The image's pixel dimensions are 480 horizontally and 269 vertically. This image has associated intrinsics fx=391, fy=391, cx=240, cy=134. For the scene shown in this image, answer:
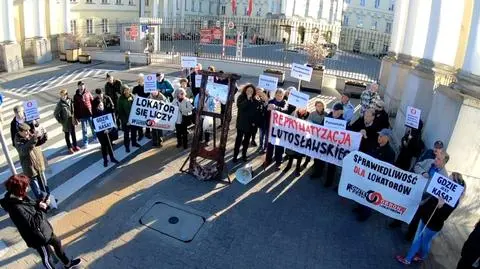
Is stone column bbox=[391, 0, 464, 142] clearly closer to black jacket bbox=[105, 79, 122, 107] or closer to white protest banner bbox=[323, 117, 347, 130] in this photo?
white protest banner bbox=[323, 117, 347, 130]

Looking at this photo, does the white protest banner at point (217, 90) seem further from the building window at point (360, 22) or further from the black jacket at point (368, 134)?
the building window at point (360, 22)

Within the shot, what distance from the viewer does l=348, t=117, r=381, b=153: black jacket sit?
28.8 ft

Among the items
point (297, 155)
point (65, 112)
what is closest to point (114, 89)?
point (65, 112)

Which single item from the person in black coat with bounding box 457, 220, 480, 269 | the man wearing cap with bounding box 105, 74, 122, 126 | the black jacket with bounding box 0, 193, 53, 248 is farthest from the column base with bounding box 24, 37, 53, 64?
the person in black coat with bounding box 457, 220, 480, 269

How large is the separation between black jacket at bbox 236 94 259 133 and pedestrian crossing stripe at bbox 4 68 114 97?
1182 centimetres

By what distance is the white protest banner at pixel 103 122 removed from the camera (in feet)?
29.7

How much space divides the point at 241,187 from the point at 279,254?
2.50 metres

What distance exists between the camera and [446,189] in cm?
627

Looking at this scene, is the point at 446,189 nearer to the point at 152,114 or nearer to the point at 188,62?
the point at 152,114

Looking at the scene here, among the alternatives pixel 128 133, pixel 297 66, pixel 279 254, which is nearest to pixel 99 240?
pixel 279 254

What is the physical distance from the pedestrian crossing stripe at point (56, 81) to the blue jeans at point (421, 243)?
54.1 feet

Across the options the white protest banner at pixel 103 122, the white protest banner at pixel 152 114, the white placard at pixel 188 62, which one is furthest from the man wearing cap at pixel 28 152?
the white placard at pixel 188 62

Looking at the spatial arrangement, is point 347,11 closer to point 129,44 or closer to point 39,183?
point 129,44

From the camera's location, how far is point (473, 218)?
8195mm
